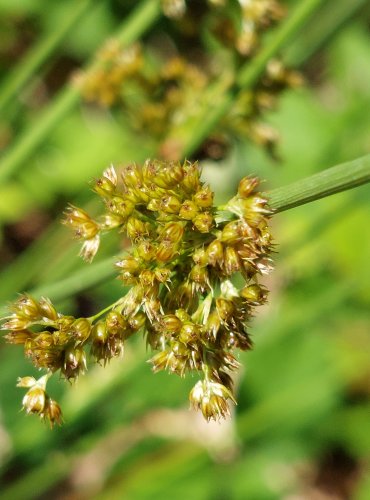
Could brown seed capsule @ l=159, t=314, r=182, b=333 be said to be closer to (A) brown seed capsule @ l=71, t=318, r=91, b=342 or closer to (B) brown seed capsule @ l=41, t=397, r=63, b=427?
(A) brown seed capsule @ l=71, t=318, r=91, b=342

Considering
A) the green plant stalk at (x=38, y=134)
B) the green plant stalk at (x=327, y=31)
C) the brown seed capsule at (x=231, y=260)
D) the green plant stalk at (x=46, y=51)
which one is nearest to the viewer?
the brown seed capsule at (x=231, y=260)

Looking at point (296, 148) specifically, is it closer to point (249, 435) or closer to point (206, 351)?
point (249, 435)

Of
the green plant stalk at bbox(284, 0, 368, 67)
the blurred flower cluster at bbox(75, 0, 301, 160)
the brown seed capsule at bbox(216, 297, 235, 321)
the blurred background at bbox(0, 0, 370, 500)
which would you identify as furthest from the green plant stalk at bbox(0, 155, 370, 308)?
the green plant stalk at bbox(284, 0, 368, 67)

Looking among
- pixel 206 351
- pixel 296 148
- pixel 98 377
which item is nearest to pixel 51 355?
pixel 206 351

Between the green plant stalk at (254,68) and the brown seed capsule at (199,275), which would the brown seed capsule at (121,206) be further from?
the green plant stalk at (254,68)

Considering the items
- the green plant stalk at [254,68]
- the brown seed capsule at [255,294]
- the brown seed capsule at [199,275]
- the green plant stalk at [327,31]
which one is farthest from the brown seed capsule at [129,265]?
the green plant stalk at [327,31]
